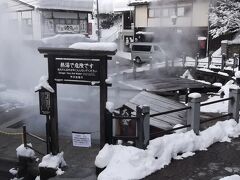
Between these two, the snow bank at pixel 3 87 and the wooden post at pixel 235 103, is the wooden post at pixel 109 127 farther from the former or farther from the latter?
the snow bank at pixel 3 87

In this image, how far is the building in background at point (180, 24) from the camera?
79.5 ft

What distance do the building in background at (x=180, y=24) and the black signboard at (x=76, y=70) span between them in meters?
17.9

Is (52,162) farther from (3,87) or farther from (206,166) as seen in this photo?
(3,87)

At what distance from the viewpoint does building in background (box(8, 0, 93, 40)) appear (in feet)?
72.0

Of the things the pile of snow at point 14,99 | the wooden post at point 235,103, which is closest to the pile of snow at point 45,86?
the wooden post at point 235,103

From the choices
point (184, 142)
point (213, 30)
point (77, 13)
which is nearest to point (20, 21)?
point (77, 13)

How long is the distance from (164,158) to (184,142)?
24.8 inches

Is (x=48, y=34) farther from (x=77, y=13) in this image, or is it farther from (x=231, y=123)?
(x=231, y=123)

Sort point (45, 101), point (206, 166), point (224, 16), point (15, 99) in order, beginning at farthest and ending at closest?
1. point (224, 16)
2. point (15, 99)
3. point (45, 101)
4. point (206, 166)

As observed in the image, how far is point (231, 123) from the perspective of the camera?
714 centimetres

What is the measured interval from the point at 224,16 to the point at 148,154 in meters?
17.3

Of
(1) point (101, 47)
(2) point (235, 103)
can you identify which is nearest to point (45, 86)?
(1) point (101, 47)

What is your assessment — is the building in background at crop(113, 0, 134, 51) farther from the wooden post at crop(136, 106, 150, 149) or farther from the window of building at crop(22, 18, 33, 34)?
the wooden post at crop(136, 106, 150, 149)

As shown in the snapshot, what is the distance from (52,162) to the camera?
18.9 feet
